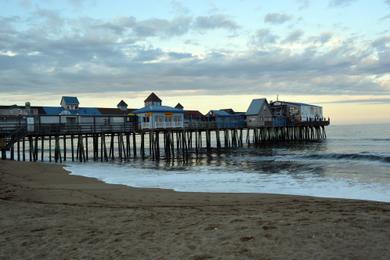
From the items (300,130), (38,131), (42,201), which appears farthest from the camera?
(300,130)

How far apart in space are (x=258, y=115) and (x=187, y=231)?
5102 centimetres

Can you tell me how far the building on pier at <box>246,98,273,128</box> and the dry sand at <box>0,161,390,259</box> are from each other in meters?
46.0

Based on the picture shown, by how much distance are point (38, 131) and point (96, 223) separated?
25.0m

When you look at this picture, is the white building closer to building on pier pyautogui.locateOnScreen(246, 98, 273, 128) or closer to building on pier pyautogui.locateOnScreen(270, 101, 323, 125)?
building on pier pyautogui.locateOnScreen(270, 101, 323, 125)

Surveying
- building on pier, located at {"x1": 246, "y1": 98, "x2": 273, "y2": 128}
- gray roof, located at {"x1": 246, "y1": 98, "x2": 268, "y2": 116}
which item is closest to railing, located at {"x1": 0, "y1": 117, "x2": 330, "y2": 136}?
building on pier, located at {"x1": 246, "y1": 98, "x2": 273, "y2": 128}

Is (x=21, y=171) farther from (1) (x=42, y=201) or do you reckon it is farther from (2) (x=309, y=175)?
(2) (x=309, y=175)

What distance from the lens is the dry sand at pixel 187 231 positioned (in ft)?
21.5

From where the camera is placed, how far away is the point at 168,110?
1699 inches

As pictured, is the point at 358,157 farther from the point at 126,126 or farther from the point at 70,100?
the point at 70,100

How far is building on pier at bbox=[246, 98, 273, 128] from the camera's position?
189 feet

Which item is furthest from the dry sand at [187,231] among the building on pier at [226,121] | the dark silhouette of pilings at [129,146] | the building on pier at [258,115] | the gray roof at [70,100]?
the gray roof at [70,100]

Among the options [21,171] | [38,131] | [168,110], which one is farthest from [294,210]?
[168,110]

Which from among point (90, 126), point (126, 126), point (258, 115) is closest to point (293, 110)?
point (258, 115)

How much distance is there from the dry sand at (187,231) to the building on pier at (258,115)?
45969 mm
